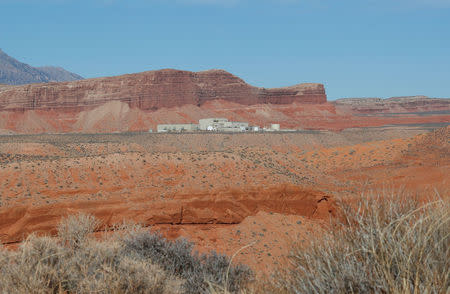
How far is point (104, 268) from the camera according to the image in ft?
20.2

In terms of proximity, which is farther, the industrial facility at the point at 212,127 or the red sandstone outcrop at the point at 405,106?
the red sandstone outcrop at the point at 405,106

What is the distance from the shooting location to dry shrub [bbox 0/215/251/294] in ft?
19.3

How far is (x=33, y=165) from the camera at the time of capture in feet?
65.9

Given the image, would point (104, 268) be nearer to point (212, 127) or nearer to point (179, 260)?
point (179, 260)

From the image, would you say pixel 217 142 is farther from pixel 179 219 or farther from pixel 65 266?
pixel 65 266

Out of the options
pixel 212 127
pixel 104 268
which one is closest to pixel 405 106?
pixel 212 127

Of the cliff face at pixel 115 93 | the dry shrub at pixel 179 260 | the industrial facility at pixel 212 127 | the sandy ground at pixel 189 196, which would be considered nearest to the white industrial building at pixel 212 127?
the industrial facility at pixel 212 127

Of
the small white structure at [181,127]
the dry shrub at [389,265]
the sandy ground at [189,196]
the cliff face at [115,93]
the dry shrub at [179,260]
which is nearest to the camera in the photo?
the dry shrub at [389,265]

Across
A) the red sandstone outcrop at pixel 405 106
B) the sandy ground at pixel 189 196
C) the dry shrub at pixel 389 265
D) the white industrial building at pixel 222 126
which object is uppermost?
the red sandstone outcrop at pixel 405 106

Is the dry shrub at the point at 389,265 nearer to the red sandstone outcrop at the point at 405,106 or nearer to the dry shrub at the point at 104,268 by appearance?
the dry shrub at the point at 104,268

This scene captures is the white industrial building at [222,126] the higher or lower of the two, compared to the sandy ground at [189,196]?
higher

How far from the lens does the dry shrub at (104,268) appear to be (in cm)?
590

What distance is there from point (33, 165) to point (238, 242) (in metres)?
12.8

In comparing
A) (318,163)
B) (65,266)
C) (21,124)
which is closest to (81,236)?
(65,266)
